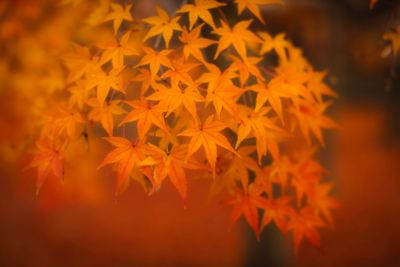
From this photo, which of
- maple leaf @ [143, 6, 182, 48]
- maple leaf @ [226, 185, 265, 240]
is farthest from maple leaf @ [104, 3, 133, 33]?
maple leaf @ [226, 185, 265, 240]

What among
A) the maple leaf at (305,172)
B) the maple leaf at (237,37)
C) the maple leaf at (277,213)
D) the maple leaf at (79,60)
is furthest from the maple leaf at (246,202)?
the maple leaf at (79,60)

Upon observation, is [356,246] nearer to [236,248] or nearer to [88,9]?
[236,248]

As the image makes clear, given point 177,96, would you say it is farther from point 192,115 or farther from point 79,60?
point 79,60

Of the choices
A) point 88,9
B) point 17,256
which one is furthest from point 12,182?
point 88,9

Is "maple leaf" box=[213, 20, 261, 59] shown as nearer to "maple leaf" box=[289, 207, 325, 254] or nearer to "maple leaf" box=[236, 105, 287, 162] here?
"maple leaf" box=[236, 105, 287, 162]

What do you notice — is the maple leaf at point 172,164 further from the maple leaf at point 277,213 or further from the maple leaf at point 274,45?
the maple leaf at point 274,45

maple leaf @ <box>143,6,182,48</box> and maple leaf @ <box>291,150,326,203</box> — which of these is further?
maple leaf @ <box>291,150,326,203</box>
